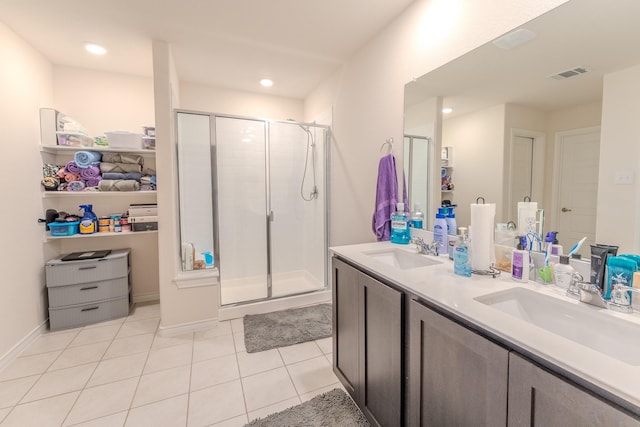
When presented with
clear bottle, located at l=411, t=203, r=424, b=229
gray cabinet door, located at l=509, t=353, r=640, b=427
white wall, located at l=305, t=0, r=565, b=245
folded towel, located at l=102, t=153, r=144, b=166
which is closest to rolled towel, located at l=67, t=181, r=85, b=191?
folded towel, located at l=102, t=153, r=144, b=166

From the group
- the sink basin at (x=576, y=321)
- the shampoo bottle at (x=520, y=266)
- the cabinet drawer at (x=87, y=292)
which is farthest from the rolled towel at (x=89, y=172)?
the shampoo bottle at (x=520, y=266)

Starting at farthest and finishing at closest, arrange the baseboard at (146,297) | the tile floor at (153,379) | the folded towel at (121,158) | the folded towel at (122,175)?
1. the baseboard at (146,297)
2. the folded towel at (121,158)
3. the folded towel at (122,175)
4. the tile floor at (153,379)

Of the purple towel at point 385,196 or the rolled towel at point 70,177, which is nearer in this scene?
the purple towel at point 385,196


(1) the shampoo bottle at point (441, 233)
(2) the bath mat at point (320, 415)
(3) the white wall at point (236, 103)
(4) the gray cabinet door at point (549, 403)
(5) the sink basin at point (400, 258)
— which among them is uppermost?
(3) the white wall at point (236, 103)

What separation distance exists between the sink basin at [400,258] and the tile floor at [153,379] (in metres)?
0.88

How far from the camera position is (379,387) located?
1304 mm

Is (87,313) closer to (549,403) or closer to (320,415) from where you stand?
(320,415)

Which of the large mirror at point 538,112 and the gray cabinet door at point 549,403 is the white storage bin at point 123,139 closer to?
the large mirror at point 538,112

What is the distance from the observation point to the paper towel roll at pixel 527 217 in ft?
4.15

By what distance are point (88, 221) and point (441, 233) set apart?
10.2 ft

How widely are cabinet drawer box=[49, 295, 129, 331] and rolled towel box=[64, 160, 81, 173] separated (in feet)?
4.17

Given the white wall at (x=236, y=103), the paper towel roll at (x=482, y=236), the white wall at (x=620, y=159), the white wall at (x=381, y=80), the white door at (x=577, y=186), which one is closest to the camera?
the white wall at (x=620, y=159)

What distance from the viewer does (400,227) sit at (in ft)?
6.47

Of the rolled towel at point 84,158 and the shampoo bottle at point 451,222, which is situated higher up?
the rolled towel at point 84,158
